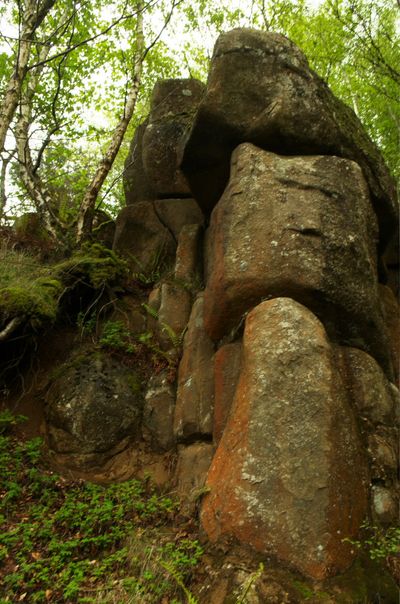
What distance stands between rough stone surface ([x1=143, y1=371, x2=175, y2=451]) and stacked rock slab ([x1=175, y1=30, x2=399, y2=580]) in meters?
0.27

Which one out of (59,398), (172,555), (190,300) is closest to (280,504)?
→ (172,555)

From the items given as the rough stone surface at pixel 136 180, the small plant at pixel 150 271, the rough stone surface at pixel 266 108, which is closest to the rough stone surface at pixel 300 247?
the rough stone surface at pixel 266 108

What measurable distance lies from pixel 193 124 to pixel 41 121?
6266 millimetres

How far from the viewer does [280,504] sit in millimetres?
3936

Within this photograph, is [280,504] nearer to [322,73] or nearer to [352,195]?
[352,195]

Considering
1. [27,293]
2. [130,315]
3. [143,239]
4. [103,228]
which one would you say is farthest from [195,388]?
[103,228]

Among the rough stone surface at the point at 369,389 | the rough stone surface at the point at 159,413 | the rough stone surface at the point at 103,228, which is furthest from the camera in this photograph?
the rough stone surface at the point at 103,228

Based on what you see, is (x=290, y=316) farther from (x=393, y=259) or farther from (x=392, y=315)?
(x=393, y=259)

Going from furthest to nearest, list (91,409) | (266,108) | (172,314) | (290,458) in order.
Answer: (172,314) → (266,108) → (91,409) → (290,458)

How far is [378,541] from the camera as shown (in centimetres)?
389

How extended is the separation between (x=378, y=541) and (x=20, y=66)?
780 cm

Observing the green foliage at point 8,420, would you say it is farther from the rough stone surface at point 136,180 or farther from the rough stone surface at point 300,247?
the rough stone surface at point 136,180

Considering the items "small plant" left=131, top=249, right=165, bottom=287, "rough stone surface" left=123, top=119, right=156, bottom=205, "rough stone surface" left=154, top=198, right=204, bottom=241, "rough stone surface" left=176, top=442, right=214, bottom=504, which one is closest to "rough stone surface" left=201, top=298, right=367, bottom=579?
"rough stone surface" left=176, top=442, right=214, bottom=504

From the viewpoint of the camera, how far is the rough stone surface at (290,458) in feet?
12.4
